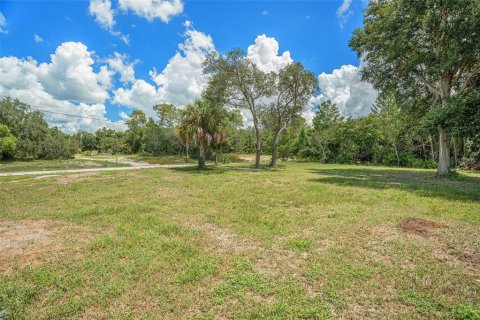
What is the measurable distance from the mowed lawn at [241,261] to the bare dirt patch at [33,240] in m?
0.02

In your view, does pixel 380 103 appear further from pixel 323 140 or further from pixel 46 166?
pixel 46 166

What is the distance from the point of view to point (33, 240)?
5043 mm

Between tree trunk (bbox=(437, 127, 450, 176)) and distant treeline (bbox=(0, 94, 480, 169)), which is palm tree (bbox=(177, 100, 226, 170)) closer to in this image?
distant treeline (bbox=(0, 94, 480, 169))

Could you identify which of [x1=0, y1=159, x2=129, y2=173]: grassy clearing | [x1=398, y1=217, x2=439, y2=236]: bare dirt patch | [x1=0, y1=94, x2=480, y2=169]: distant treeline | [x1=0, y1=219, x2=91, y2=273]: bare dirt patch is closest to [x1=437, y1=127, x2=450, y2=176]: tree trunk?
[x1=0, y1=94, x2=480, y2=169]: distant treeline

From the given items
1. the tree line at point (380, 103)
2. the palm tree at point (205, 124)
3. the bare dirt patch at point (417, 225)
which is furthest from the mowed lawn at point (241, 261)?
the palm tree at point (205, 124)

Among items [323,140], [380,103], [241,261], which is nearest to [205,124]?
[241,261]

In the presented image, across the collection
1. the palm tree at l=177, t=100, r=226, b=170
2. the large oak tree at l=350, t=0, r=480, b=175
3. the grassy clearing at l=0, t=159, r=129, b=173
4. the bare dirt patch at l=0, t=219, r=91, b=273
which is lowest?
the bare dirt patch at l=0, t=219, r=91, b=273

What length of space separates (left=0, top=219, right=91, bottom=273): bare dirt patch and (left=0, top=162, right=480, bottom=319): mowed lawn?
0.08 feet

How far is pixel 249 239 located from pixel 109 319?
2923 mm

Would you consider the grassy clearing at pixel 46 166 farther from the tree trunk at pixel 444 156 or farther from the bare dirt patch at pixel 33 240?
the tree trunk at pixel 444 156

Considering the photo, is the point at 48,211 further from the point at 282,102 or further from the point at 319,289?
the point at 282,102

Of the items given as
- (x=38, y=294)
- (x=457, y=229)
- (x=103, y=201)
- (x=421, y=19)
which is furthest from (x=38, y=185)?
(x=421, y=19)

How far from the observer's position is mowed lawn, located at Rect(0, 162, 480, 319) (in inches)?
119

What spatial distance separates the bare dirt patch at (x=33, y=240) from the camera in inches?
166
